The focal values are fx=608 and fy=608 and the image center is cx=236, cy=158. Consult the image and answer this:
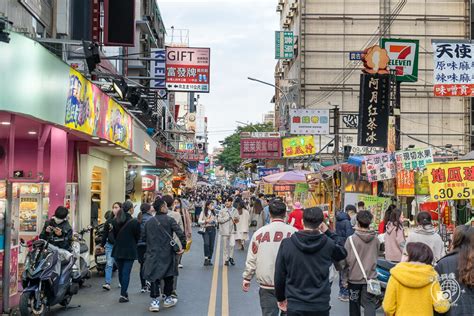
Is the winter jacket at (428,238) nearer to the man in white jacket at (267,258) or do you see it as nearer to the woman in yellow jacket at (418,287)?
the man in white jacket at (267,258)

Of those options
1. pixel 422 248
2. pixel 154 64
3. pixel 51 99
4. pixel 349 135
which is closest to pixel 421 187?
pixel 51 99

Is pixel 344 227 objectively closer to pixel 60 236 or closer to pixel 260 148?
pixel 60 236

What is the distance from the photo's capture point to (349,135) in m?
44.5

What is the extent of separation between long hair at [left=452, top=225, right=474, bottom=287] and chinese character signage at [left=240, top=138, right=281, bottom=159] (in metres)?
40.0

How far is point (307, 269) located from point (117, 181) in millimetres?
16059

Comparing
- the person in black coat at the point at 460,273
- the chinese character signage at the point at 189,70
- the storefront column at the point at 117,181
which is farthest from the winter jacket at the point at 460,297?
the chinese character signage at the point at 189,70

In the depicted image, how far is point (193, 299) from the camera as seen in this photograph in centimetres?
1142

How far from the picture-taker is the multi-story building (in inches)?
1764

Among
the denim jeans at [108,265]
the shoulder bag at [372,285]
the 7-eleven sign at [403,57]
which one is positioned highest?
the 7-eleven sign at [403,57]

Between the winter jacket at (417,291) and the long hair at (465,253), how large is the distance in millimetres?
218

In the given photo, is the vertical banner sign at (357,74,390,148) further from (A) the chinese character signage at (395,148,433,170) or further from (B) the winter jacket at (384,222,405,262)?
(B) the winter jacket at (384,222,405,262)

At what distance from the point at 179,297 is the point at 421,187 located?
6.85 m

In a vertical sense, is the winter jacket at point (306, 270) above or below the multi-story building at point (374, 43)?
below

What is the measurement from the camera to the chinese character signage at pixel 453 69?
1542 centimetres
